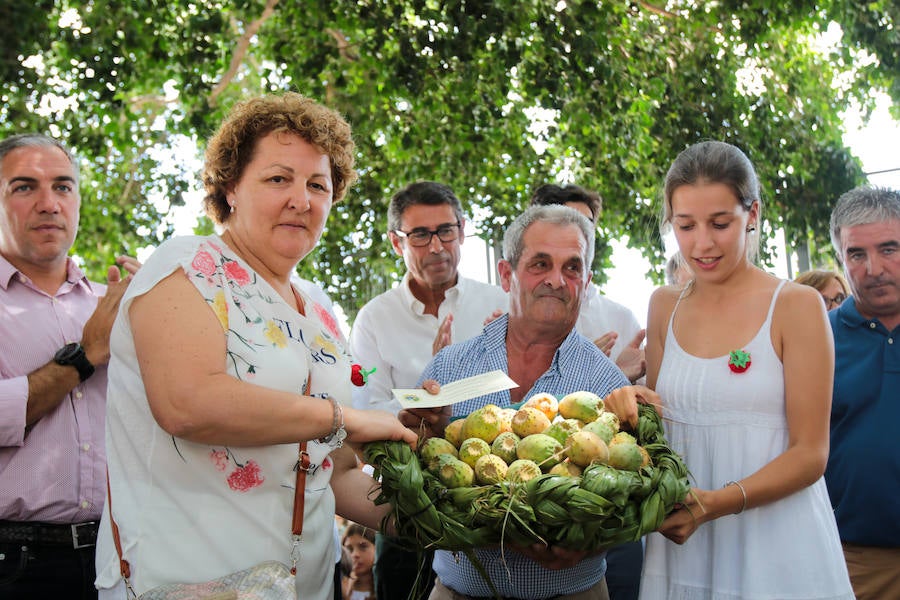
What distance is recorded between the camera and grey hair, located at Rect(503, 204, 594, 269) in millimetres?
3154

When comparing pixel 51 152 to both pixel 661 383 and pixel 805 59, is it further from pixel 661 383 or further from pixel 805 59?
pixel 805 59

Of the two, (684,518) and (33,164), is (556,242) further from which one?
(33,164)

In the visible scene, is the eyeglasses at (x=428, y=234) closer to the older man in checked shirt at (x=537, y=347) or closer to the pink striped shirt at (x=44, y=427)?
the older man in checked shirt at (x=537, y=347)

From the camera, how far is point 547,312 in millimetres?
3053

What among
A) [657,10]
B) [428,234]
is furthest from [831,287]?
[657,10]

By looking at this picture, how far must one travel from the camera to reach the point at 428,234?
179 inches

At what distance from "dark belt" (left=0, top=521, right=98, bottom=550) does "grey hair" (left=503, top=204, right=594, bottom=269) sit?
1.72 metres

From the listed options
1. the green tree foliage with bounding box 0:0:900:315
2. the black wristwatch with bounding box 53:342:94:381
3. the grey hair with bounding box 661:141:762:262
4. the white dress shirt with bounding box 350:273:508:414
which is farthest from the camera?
the green tree foliage with bounding box 0:0:900:315

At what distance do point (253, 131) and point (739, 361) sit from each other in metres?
1.54

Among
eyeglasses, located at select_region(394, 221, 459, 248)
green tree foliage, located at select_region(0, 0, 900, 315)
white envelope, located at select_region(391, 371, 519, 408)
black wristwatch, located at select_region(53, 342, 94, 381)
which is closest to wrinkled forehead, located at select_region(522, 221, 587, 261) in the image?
white envelope, located at select_region(391, 371, 519, 408)

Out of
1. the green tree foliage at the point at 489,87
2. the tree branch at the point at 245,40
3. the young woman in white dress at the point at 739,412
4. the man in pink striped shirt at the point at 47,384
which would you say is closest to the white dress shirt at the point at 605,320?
the young woman in white dress at the point at 739,412

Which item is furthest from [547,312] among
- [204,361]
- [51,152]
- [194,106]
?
[194,106]

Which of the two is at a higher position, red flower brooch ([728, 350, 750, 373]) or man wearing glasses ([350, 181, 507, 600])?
man wearing glasses ([350, 181, 507, 600])

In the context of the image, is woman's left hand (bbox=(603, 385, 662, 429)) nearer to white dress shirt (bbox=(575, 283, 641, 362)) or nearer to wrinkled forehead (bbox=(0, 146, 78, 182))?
white dress shirt (bbox=(575, 283, 641, 362))
